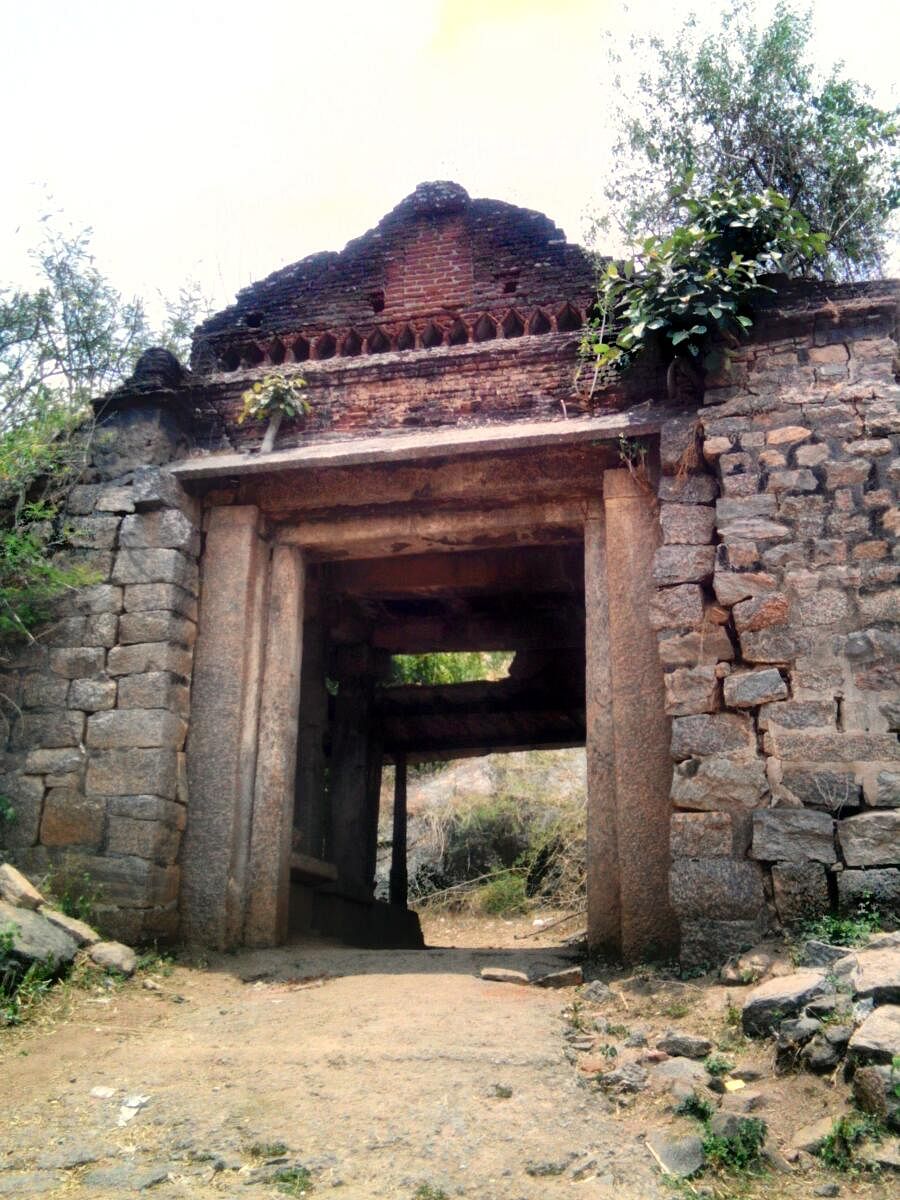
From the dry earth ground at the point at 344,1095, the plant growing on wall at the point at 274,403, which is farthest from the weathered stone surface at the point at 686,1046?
the plant growing on wall at the point at 274,403

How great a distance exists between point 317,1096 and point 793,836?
7.80 ft

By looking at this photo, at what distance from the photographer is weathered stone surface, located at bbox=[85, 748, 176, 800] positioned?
5.99m

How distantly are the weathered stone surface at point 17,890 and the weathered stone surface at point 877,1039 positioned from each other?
3990 millimetres

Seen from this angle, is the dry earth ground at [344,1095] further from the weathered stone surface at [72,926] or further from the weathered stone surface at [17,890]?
the weathered stone surface at [17,890]

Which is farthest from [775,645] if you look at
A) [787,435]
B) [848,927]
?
[848,927]

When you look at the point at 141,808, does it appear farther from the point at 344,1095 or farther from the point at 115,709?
the point at 344,1095

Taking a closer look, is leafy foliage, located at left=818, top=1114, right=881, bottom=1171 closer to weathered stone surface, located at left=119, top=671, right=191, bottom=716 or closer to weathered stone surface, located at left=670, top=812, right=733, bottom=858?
weathered stone surface, located at left=670, top=812, right=733, bottom=858

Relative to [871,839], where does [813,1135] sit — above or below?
below

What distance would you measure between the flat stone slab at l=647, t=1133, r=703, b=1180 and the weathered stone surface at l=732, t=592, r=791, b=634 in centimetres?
255

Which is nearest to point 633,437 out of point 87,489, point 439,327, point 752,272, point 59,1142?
point 752,272

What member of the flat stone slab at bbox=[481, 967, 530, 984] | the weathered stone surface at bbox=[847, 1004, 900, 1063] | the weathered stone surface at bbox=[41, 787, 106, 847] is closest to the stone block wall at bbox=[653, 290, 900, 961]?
the flat stone slab at bbox=[481, 967, 530, 984]

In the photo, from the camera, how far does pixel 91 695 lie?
6.23 meters

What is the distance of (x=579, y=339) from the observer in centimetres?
658

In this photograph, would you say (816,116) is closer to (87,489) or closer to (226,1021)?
(87,489)
